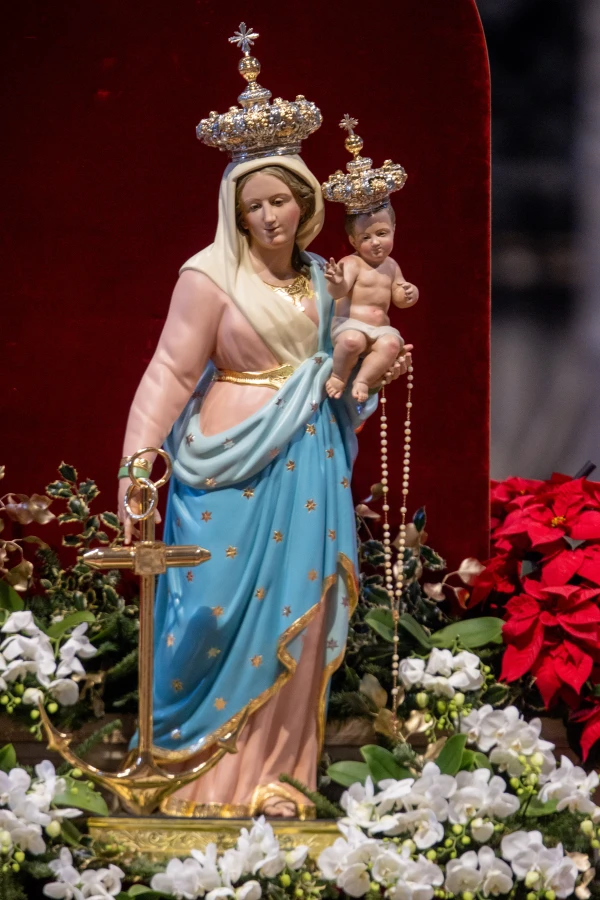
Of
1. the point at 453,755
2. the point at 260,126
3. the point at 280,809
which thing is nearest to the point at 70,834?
the point at 280,809

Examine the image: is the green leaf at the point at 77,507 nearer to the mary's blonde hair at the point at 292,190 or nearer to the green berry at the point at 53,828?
the mary's blonde hair at the point at 292,190

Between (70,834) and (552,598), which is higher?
(552,598)

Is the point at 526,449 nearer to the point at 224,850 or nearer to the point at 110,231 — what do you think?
the point at 110,231

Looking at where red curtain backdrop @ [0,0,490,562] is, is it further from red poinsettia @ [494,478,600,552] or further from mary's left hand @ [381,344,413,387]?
mary's left hand @ [381,344,413,387]

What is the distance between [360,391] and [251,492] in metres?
0.23

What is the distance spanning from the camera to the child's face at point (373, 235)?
2.49 m

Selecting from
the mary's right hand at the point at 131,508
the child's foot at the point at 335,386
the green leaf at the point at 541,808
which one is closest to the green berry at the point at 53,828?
the mary's right hand at the point at 131,508

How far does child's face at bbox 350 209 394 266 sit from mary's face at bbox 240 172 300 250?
108 millimetres

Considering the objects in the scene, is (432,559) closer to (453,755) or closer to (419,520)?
(419,520)

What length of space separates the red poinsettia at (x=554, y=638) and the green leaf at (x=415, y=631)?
5.3 inches

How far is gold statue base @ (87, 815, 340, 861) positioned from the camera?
2312 mm

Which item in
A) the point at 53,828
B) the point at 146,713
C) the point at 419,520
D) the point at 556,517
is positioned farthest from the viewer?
the point at 419,520

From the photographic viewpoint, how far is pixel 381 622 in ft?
8.95

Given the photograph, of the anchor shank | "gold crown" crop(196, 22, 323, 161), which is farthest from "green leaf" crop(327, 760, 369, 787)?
"gold crown" crop(196, 22, 323, 161)
